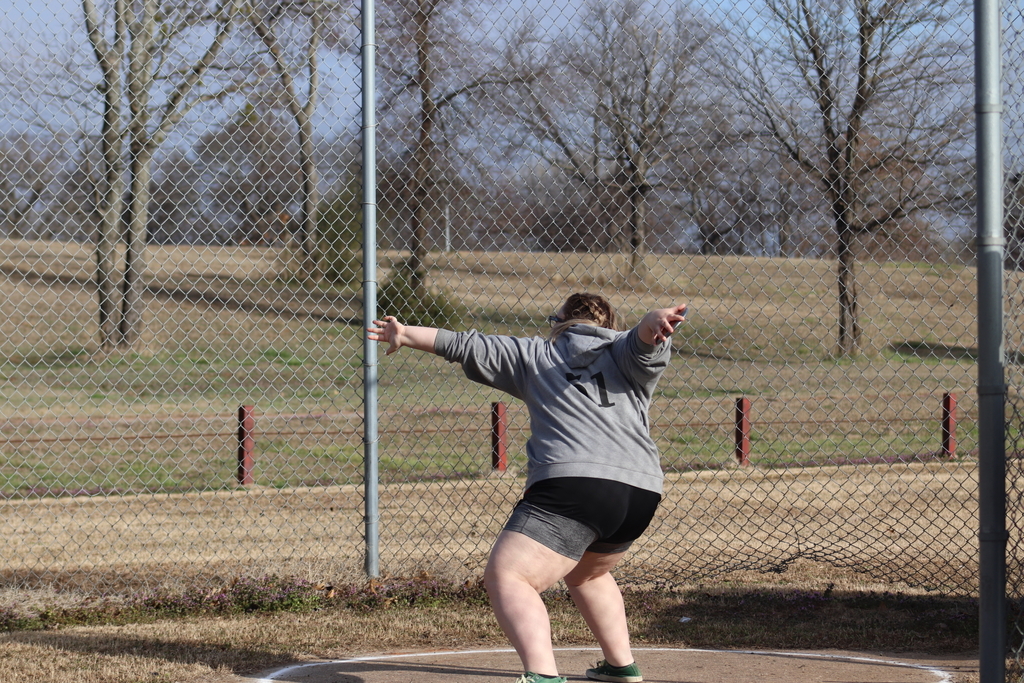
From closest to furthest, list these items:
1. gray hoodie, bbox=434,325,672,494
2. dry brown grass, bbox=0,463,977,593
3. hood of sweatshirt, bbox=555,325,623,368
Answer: gray hoodie, bbox=434,325,672,494
hood of sweatshirt, bbox=555,325,623,368
dry brown grass, bbox=0,463,977,593

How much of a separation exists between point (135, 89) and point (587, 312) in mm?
4016

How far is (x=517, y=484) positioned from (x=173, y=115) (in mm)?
4349

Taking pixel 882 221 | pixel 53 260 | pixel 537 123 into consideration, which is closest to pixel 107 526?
pixel 537 123

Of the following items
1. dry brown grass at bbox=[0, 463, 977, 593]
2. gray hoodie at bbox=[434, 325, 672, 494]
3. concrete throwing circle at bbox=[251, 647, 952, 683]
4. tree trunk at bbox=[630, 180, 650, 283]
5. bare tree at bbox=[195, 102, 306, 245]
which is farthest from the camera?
bare tree at bbox=[195, 102, 306, 245]

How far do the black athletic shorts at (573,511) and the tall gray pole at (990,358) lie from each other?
105cm

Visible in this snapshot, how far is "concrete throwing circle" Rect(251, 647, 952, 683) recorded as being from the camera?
3762 millimetres

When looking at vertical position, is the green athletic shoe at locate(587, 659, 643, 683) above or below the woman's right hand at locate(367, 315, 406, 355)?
below

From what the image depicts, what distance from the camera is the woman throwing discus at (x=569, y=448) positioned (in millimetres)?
2990

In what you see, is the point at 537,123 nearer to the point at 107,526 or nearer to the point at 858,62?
the point at 858,62

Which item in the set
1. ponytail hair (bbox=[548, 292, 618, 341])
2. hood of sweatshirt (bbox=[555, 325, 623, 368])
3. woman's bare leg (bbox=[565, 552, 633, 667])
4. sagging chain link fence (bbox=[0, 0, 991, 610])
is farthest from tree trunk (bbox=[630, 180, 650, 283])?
woman's bare leg (bbox=[565, 552, 633, 667])

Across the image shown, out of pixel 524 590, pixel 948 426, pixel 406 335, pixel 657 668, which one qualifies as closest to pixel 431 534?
pixel 657 668

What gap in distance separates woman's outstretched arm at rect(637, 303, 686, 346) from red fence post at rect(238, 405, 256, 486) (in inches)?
252

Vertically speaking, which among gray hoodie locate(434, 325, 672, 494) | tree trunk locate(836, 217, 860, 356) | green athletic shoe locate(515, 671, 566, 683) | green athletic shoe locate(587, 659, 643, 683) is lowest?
green athletic shoe locate(587, 659, 643, 683)

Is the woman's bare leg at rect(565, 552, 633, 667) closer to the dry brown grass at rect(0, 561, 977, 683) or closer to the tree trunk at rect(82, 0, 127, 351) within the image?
the dry brown grass at rect(0, 561, 977, 683)
